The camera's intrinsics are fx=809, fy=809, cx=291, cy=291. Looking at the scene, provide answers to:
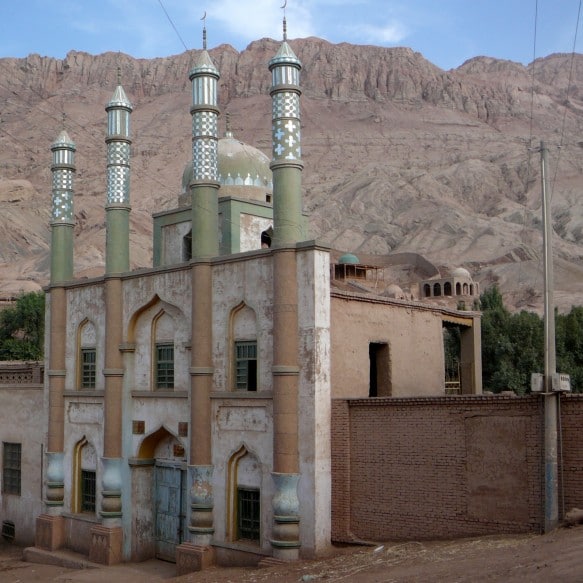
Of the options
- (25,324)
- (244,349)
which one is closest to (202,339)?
(244,349)

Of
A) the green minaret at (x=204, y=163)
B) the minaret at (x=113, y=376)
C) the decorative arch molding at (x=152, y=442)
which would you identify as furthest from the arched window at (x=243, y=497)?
the green minaret at (x=204, y=163)

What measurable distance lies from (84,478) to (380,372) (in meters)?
7.61

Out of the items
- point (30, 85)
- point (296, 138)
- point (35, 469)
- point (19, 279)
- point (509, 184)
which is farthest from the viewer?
point (30, 85)

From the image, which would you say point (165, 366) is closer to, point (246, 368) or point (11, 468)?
point (246, 368)

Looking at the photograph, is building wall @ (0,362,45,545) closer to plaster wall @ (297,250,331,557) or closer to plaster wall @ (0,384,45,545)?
plaster wall @ (0,384,45,545)

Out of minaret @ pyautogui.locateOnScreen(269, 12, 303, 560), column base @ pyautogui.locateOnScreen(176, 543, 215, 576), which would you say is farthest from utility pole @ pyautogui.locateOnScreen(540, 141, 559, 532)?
column base @ pyautogui.locateOnScreen(176, 543, 215, 576)

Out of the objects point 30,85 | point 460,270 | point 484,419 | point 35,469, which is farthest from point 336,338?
point 30,85

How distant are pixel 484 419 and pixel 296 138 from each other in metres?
6.70

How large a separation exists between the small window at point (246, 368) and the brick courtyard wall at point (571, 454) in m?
6.12

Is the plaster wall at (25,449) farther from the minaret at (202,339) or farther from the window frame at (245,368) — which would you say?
the window frame at (245,368)

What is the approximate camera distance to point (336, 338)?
15867 millimetres

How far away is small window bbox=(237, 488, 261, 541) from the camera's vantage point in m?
15.8

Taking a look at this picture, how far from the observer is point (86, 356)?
1972 cm

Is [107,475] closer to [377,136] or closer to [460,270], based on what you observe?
[460,270]
